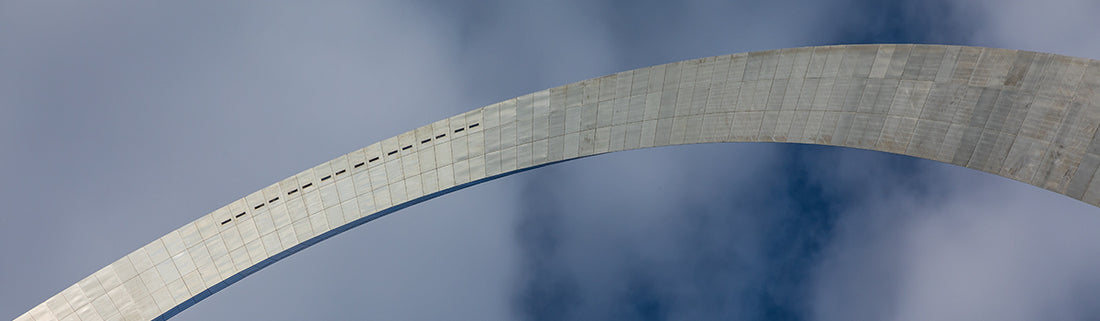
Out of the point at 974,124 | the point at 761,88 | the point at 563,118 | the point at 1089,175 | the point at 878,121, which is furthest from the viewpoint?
the point at 563,118

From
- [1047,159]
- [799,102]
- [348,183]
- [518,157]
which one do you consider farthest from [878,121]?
[348,183]

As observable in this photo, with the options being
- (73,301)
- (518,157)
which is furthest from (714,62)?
(73,301)

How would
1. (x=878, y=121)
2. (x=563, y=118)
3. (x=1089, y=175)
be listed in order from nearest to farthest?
(x=1089, y=175) → (x=878, y=121) → (x=563, y=118)

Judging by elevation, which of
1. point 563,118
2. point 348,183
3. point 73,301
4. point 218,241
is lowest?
point 73,301

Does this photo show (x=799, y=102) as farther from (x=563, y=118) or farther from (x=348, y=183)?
(x=348, y=183)

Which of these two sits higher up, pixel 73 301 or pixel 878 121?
pixel 878 121

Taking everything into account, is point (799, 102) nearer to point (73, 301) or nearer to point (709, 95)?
point (709, 95)

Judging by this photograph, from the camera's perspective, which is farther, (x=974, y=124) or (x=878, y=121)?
(x=878, y=121)
